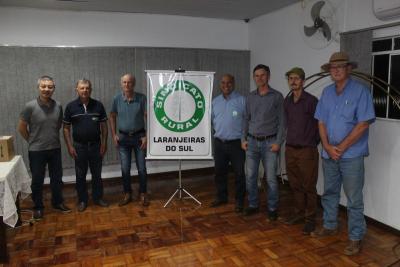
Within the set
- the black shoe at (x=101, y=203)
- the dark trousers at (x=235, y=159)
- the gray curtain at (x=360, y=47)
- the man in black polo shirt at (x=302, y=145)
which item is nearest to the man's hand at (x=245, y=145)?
the dark trousers at (x=235, y=159)

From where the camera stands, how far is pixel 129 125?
3.85 metres

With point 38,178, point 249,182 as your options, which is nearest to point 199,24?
point 249,182

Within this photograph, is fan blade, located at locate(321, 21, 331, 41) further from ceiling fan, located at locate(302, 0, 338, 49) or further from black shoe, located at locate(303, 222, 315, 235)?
black shoe, located at locate(303, 222, 315, 235)

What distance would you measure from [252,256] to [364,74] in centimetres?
192

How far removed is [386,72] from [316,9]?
1045mm

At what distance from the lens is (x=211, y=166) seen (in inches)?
216

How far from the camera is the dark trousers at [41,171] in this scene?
139 inches

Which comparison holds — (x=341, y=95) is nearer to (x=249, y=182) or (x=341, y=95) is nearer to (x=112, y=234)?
(x=249, y=182)

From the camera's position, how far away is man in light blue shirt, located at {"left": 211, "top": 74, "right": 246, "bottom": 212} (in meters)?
3.62

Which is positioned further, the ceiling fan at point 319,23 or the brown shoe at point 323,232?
the ceiling fan at point 319,23

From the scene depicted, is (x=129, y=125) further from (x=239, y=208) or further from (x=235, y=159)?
(x=239, y=208)

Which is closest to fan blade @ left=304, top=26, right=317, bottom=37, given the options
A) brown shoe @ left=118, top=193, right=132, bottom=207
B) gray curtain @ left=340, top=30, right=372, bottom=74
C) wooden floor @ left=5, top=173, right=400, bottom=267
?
gray curtain @ left=340, top=30, right=372, bottom=74

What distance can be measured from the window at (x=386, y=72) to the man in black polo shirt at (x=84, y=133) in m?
2.84

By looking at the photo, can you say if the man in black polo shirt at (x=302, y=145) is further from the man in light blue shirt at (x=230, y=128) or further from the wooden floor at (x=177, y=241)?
the man in light blue shirt at (x=230, y=128)
